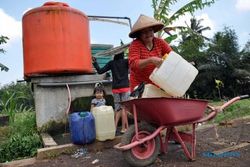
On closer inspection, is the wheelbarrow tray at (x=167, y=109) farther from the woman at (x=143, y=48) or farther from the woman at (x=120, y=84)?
the woman at (x=120, y=84)

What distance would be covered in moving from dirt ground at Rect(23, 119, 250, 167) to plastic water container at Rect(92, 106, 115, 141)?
24 centimetres

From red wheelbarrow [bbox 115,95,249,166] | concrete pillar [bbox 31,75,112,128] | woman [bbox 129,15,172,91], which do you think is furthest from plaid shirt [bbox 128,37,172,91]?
concrete pillar [bbox 31,75,112,128]

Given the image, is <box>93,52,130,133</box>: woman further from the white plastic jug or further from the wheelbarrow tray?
the white plastic jug

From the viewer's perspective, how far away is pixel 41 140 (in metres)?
5.79

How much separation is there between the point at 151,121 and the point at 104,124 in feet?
4.96

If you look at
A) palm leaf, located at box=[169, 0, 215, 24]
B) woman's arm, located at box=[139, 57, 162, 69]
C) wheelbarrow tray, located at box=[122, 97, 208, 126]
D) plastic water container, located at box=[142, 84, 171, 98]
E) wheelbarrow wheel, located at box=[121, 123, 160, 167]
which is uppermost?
palm leaf, located at box=[169, 0, 215, 24]

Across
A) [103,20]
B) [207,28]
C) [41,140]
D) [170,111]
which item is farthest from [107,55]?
[207,28]

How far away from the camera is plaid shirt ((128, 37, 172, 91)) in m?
3.93

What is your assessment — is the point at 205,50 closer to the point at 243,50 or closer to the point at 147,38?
the point at 243,50

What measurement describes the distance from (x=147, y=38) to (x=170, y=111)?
0.97 metres

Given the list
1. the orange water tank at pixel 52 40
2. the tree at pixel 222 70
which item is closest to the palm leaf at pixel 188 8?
the orange water tank at pixel 52 40

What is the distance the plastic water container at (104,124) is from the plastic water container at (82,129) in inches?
3.1

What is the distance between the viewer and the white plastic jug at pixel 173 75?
371 centimetres

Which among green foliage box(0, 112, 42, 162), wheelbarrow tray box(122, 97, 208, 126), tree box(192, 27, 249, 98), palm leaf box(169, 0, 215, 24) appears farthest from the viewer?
tree box(192, 27, 249, 98)
